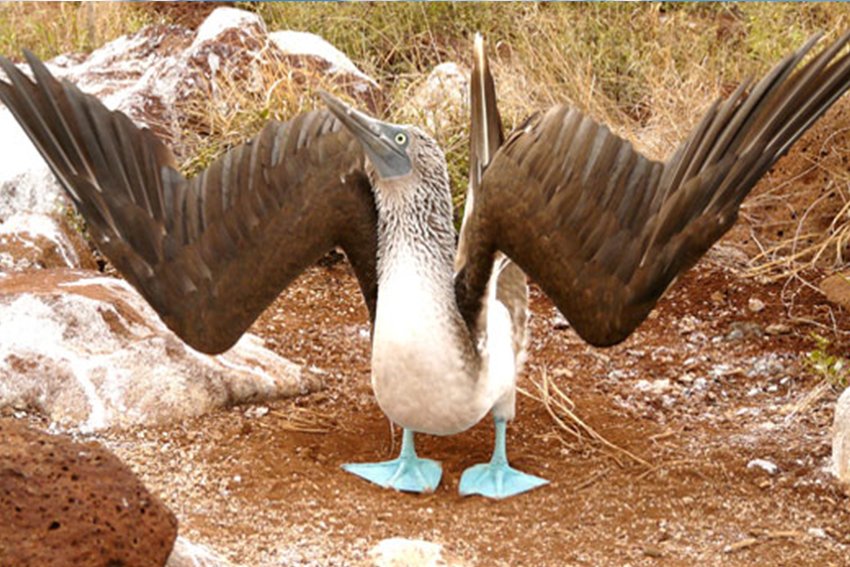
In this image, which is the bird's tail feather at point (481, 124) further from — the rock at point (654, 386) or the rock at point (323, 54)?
the rock at point (323, 54)

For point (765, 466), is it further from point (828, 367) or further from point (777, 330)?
point (777, 330)

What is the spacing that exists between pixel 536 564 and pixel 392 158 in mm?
1446

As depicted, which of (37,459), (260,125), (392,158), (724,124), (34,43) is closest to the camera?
(37,459)

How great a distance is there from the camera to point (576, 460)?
→ 5723 millimetres

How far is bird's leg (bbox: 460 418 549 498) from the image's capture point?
5.41m

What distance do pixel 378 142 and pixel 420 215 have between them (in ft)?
0.95

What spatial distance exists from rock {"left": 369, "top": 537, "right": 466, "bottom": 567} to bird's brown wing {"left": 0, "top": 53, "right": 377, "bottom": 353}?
87cm

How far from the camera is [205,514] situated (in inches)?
205

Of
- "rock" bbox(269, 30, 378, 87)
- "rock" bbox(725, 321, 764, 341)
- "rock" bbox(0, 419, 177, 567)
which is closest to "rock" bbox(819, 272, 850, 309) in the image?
"rock" bbox(725, 321, 764, 341)

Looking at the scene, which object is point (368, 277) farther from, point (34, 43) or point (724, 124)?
point (34, 43)

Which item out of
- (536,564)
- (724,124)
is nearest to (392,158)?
(724,124)

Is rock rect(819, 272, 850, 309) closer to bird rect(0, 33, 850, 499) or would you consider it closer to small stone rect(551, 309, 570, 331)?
small stone rect(551, 309, 570, 331)

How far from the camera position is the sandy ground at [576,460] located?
16.5 feet

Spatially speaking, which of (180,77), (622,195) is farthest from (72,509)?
(180,77)
